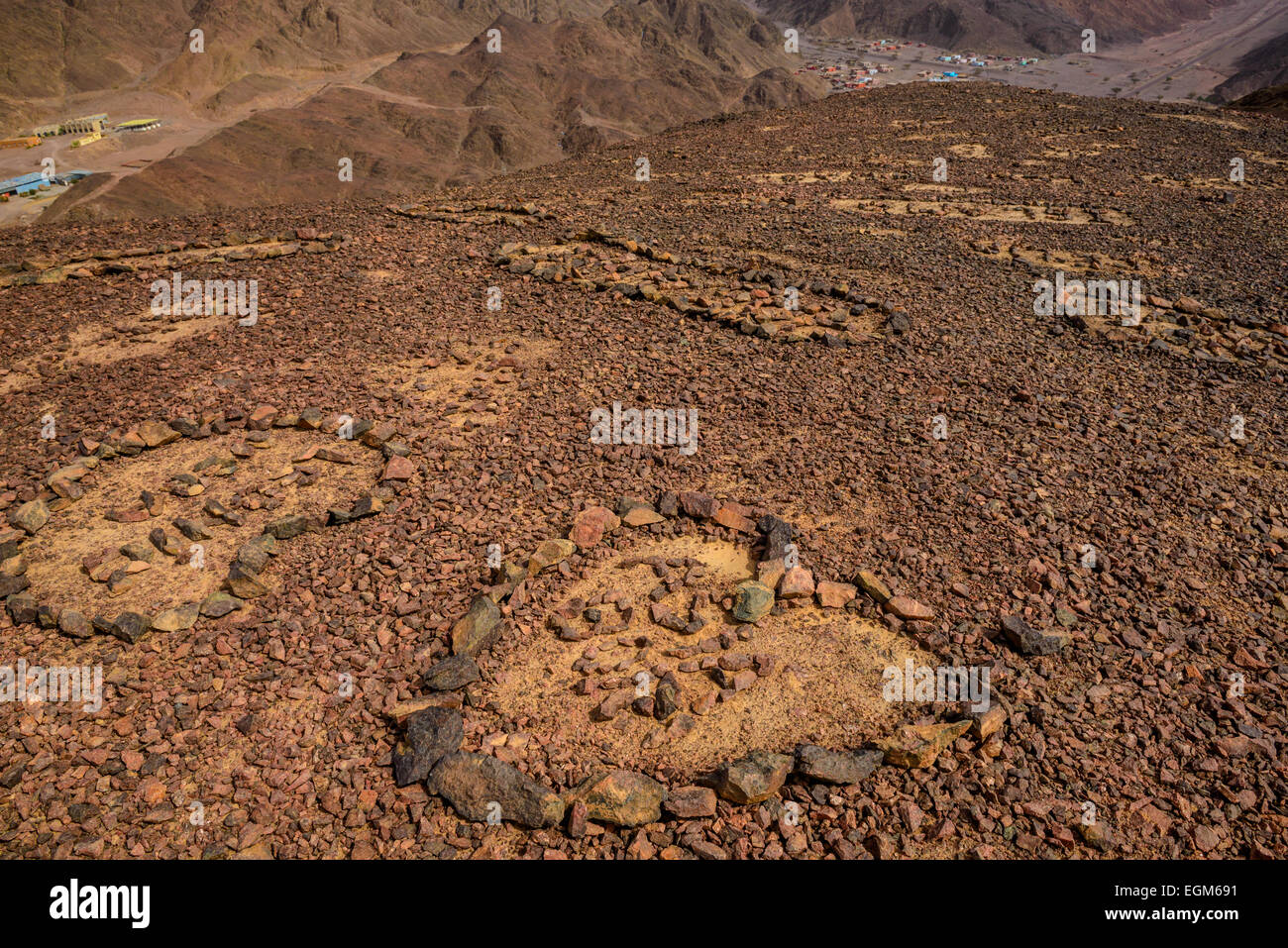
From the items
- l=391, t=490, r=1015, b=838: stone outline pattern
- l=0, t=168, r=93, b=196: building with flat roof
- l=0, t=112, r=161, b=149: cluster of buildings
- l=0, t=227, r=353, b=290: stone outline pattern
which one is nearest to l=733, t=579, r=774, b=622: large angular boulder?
l=391, t=490, r=1015, b=838: stone outline pattern

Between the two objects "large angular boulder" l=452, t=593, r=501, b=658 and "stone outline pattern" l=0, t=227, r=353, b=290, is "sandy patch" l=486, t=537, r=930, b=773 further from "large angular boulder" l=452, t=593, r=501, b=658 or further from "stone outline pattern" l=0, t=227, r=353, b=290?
"stone outline pattern" l=0, t=227, r=353, b=290

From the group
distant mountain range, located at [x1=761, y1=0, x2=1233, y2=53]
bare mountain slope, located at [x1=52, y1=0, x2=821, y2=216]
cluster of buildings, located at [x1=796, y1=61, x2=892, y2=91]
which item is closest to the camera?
bare mountain slope, located at [x1=52, y1=0, x2=821, y2=216]

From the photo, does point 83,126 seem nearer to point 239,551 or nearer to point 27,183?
point 27,183

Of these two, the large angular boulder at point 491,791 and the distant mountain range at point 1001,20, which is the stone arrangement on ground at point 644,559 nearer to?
the large angular boulder at point 491,791

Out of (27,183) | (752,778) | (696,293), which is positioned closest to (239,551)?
(752,778)

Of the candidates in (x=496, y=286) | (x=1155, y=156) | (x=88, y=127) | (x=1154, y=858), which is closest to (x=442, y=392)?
(x=496, y=286)

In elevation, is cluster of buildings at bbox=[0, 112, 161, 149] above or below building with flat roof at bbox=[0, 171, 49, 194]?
above

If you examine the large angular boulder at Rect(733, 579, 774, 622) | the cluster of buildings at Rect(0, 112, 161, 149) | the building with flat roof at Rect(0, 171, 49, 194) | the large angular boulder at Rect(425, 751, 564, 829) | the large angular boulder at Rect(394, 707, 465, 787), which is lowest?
the large angular boulder at Rect(425, 751, 564, 829)

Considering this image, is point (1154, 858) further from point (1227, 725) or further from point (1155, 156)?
point (1155, 156)

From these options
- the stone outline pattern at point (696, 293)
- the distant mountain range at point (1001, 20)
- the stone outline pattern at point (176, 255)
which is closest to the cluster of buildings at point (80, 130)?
the stone outline pattern at point (176, 255)
